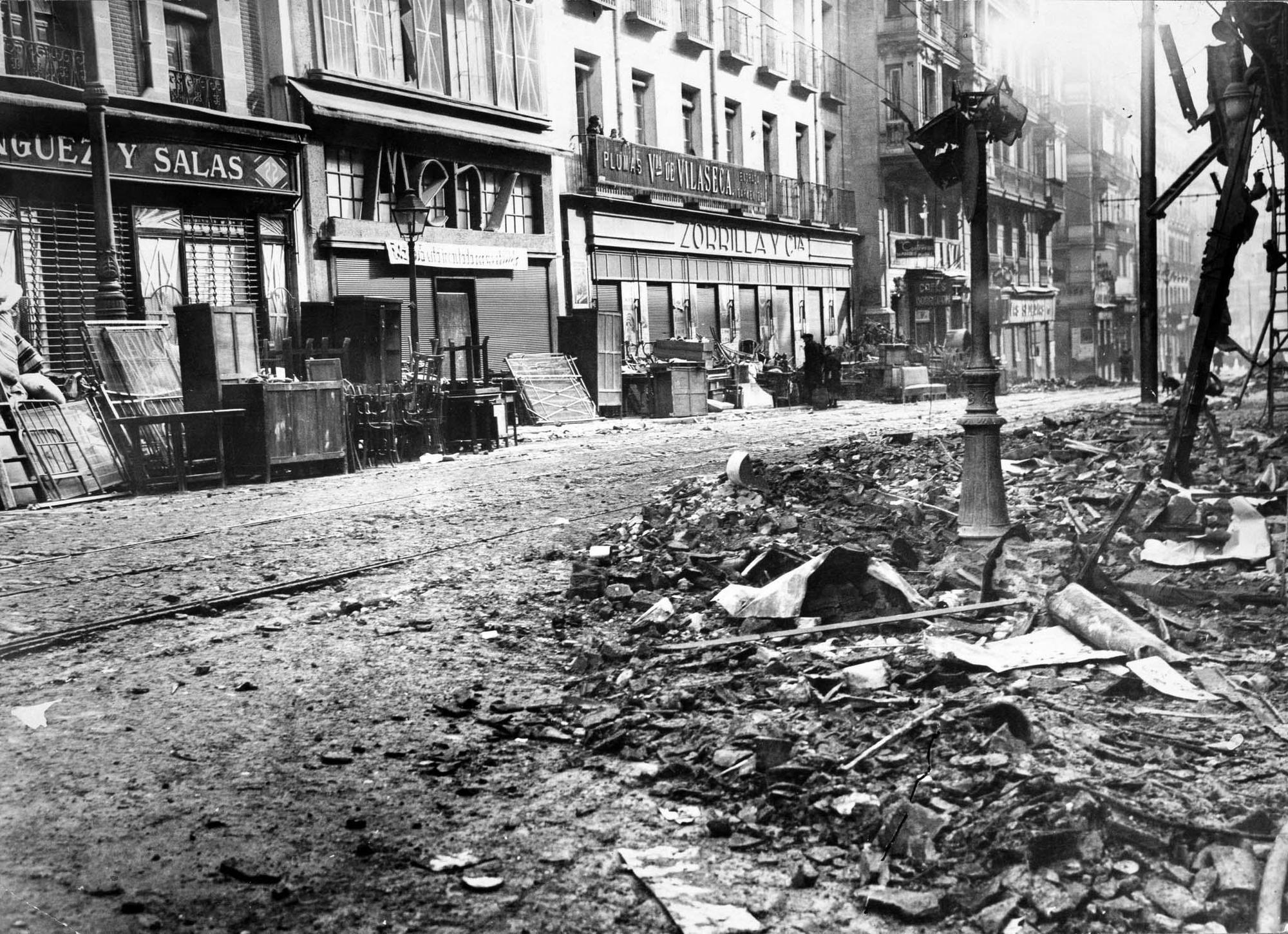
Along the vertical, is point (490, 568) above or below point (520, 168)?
below

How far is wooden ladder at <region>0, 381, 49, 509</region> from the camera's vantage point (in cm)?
1171

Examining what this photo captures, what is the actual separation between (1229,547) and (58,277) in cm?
1448

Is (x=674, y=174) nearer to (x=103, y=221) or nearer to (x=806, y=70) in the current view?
(x=806, y=70)

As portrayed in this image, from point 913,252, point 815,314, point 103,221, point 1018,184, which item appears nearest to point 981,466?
point 103,221

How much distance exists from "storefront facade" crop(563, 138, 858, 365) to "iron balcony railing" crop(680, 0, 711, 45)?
10.9 ft

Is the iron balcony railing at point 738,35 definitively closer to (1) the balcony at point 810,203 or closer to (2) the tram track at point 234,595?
(1) the balcony at point 810,203

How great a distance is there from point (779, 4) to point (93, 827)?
35367mm

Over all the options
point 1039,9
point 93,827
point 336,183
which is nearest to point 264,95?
point 336,183

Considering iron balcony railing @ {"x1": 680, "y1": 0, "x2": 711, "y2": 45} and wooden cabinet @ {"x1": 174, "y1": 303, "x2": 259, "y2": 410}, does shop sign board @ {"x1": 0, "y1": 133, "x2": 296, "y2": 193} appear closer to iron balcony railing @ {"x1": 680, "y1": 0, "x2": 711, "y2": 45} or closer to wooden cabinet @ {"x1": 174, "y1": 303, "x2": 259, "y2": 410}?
wooden cabinet @ {"x1": 174, "y1": 303, "x2": 259, "y2": 410}

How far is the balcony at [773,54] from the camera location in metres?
34.3

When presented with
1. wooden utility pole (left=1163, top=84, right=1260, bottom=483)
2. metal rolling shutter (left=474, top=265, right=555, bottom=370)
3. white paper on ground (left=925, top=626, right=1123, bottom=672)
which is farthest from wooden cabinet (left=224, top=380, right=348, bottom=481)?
white paper on ground (left=925, top=626, right=1123, bottom=672)

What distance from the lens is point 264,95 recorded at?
19000mm

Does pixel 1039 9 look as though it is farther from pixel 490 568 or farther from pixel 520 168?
pixel 490 568

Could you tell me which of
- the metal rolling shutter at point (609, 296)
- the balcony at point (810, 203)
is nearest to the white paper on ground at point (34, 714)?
the metal rolling shutter at point (609, 296)
